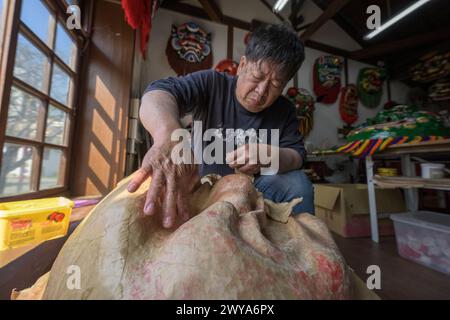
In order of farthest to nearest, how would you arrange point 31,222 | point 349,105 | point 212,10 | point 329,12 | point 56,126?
point 349,105
point 212,10
point 329,12
point 56,126
point 31,222

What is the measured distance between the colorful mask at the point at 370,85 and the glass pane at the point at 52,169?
179 inches

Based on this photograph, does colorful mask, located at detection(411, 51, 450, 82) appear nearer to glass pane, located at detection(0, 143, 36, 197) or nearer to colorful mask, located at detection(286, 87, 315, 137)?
colorful mask, located at detection(286, 87, 315, 137)

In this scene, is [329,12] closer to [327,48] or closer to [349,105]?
[327,48]

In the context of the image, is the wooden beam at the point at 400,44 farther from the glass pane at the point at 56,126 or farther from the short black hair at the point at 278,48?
the glass pane at the point at 56,126

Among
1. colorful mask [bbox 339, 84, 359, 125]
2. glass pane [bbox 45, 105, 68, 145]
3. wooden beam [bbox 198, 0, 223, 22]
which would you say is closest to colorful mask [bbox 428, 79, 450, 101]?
colorful mask [bbox 339, 84, 359, 125]

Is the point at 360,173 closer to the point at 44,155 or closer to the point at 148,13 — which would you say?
the point at 148,13

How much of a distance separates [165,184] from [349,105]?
4.11 meters

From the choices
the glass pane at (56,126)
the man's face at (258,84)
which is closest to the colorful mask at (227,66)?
the glass pane at (56,126)

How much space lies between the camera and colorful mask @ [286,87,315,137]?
3301 mm

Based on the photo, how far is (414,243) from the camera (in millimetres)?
1244

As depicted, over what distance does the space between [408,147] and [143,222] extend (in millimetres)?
1492

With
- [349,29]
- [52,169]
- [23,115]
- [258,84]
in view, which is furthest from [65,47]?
[349,29]

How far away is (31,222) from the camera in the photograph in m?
0.90

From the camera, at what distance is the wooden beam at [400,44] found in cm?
300
